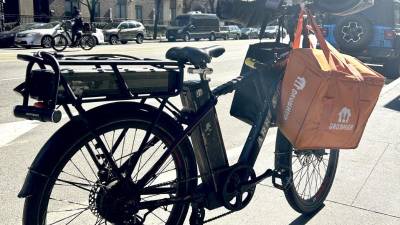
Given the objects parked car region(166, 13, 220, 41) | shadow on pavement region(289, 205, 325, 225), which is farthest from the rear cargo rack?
parked car region(166, 13, 220, 41)

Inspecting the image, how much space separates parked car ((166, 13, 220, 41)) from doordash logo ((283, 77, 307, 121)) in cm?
3287

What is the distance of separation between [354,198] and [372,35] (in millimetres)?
8762

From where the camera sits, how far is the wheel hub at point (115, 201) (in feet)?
8.15

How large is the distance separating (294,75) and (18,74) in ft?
30.8

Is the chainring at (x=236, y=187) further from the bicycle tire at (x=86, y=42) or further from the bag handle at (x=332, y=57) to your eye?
the bicycle tire at (x=86, y=42)

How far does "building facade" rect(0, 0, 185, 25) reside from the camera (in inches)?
1480

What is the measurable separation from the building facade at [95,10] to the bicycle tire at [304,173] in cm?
3396

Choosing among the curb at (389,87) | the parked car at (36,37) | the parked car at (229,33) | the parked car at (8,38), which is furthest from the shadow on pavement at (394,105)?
the parked car at (229,33)

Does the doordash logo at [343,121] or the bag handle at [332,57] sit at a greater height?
the bag handle at [332,57]

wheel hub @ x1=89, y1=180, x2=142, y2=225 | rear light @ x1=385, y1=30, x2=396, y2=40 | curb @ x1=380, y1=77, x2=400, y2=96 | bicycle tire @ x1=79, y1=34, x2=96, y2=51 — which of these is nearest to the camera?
wheel hub @ x1=89, y1=180, x2=142, y2=225

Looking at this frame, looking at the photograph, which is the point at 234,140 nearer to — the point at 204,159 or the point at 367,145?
the point at 367,145

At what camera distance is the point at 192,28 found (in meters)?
36.1

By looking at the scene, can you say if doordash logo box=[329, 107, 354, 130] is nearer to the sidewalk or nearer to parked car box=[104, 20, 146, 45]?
the sidewalk

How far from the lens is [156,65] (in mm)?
2570
